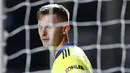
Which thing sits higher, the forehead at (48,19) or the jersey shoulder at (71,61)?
the forehead at (48,19)

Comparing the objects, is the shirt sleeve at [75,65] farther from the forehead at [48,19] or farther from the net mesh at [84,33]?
the net mesh at [84,33]

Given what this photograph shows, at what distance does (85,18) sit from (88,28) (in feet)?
0.27

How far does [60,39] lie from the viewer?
114 cm

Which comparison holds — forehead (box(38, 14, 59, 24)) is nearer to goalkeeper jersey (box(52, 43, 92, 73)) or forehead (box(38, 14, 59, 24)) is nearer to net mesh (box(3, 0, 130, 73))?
goalkeeper jersey (box(52, 43, 92, 73))

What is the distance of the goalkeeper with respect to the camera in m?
1.08

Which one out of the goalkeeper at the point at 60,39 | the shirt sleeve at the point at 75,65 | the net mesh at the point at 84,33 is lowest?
the shirt sleeve at the point at 75,65

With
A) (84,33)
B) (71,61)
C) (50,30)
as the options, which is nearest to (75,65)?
(71,61)

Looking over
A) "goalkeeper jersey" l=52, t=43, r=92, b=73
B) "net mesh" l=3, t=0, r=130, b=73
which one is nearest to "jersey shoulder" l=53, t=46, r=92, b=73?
"goalkeeper jersey" l=52, t=43, r=92, b=73

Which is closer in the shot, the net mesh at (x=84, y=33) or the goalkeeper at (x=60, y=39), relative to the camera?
the goalkeeper at (x=60, y=39)

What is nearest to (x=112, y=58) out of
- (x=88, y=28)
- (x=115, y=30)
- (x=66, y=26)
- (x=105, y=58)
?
(x=105, y=58)

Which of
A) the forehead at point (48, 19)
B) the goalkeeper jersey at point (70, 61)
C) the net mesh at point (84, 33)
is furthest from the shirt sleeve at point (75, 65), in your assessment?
the net mesh at point (84, 33)

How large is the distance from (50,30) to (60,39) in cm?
4

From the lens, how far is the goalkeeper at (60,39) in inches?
42.6

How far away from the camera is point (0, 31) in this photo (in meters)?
1.09
